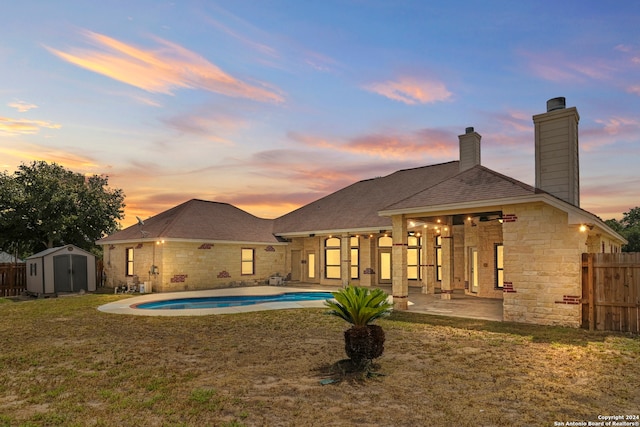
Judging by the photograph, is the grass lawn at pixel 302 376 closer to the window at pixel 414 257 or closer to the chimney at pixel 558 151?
the chimney at pixel 558 151

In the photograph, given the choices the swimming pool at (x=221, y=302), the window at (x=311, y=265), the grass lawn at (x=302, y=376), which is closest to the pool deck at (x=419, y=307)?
the swimming pool at (x=221, y=302)

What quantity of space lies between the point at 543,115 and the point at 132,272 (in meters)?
23.3

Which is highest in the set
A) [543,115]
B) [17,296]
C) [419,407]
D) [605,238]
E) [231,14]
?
[231,14]

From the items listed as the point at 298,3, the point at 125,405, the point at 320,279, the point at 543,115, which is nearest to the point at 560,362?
the point at 125,405

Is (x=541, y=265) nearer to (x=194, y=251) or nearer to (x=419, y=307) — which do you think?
(x=419, y=307)

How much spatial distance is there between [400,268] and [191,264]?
44.8ft

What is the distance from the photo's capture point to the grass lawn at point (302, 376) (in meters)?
5.50

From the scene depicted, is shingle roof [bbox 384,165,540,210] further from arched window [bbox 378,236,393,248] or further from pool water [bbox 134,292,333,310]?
arched window [bbox 378,236,393,248]

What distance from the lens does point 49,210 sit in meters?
32.7

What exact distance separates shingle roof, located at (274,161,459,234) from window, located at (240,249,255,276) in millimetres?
2667

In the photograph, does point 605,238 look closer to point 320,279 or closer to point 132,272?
point 320,279

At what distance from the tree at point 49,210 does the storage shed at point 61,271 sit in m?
10.1

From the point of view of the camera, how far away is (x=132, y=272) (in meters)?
25.2

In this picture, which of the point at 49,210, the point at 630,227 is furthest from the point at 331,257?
the point at 630,227
